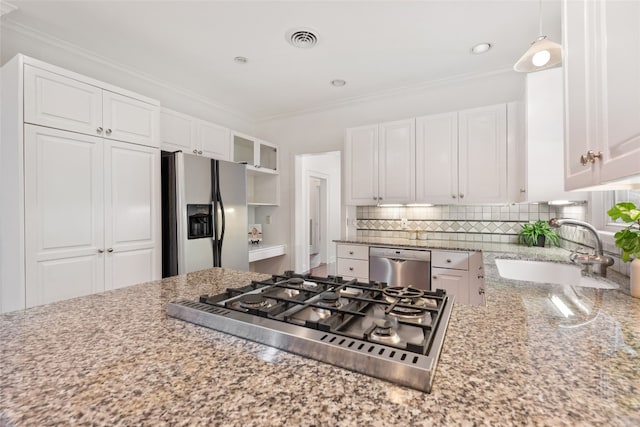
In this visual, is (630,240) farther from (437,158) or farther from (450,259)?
(437,158)

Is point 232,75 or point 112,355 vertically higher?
point 232,75

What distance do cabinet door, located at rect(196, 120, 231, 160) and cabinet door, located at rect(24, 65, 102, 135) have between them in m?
1.11

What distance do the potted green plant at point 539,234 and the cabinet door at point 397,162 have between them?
107 centimetres

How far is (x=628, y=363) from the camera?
0.63 m

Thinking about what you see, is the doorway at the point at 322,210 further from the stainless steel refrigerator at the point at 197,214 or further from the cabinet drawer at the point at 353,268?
the stainless steel refrigerator at the point at 197,214

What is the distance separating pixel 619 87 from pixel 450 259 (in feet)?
6.77

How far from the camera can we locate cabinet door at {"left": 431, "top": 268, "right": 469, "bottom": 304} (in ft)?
8.33

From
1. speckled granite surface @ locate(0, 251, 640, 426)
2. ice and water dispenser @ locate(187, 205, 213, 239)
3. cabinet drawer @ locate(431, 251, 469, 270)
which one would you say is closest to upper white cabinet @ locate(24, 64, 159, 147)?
ice and water dispenser @ locate(187, 205, 213, 239)

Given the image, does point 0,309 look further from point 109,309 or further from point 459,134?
point 459,134

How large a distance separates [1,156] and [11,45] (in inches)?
36.4

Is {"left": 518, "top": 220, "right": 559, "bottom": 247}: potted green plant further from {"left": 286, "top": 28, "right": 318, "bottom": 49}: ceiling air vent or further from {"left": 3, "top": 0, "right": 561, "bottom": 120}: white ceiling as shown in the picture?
{"left": 286, "top": 28, "right": 318, "bottom": 49}: ceiling air vent

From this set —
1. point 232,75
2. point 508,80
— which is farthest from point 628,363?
point 232,75

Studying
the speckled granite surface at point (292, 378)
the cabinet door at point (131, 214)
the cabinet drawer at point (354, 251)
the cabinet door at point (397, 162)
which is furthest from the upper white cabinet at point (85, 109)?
the cabinet door at point (397, 162)

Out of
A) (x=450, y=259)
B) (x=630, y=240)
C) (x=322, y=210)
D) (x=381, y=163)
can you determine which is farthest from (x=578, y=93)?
(x=322, y=210)
